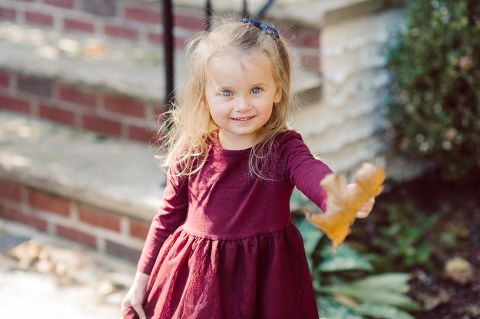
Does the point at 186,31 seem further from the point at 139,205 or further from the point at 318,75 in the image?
the point at 139,205

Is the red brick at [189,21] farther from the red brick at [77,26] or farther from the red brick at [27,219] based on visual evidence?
the red brick at [27,219]

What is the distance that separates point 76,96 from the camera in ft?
10.3

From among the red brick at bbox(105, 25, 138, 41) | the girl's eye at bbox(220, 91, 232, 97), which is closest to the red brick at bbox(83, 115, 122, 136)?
the red brick at bbox(105, 25, 138, 41)

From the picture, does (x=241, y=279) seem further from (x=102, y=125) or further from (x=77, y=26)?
(x=77, y=26)

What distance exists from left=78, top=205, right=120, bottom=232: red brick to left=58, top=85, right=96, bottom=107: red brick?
79cm

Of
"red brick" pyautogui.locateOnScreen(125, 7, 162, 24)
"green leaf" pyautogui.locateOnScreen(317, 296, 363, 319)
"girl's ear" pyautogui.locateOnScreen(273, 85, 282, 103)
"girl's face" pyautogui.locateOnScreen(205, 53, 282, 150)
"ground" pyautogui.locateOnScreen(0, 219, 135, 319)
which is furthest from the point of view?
"red brick" pyautogui.locateOnScreen(125, 7, 162, 24)

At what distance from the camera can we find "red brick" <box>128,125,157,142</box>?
2957 mm

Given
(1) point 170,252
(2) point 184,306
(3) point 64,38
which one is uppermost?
(3) point 64,38

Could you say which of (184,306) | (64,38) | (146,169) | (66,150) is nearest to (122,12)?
(64,38)

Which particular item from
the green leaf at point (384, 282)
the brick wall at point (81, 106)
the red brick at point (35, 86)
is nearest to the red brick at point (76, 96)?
the brick wall at point (81, 106)

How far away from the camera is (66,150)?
289 cm

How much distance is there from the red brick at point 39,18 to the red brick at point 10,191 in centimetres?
161

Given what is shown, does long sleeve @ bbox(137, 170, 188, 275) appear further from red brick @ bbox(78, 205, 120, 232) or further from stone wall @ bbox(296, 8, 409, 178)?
stone wall @ bbox(296, 8, 409, 178)

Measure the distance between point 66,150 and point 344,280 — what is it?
1660 mm
